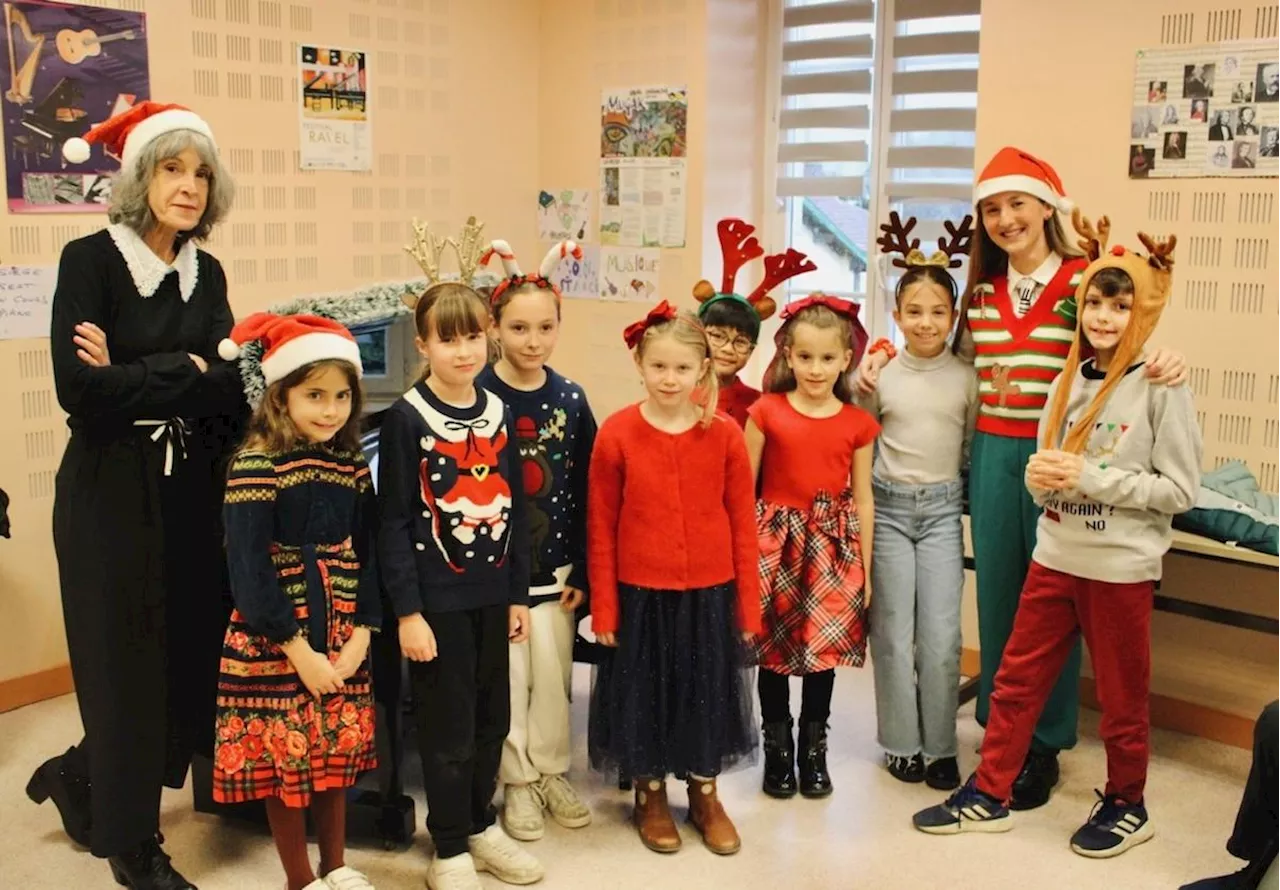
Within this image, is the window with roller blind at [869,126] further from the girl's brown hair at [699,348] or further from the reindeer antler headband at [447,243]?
the reindeer antler headband at [447,243]

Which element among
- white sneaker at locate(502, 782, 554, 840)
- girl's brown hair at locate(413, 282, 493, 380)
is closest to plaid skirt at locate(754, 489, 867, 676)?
white sneaker at locate(502, 782, 554, 840)

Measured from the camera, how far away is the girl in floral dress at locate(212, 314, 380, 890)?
2172mm

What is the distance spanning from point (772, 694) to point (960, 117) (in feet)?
6.30

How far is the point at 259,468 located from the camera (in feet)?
7.14

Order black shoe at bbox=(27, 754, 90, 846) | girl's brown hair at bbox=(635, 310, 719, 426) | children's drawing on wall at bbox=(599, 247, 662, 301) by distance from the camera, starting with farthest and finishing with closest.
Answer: children's drawing on wall at bbox=(599, 247, 662, 301), black shoe at bbox=(27, 754, 90, 846), girl's brown hair at bbox=(635, 310, 719, 426)

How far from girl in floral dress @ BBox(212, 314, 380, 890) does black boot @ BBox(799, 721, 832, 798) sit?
1.09 meters

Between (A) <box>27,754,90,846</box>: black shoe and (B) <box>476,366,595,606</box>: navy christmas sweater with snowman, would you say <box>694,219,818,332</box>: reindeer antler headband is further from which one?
(A) <box>27,754,90,846</box>: black shoe

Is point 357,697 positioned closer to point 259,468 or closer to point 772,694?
point 259,468

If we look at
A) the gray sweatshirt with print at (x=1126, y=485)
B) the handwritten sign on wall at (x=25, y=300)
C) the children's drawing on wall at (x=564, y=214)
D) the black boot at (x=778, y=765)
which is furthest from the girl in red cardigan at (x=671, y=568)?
the children's drawing on wall at (x=564, y=214)

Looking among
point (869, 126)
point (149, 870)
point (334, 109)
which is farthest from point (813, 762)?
point (334, 109)

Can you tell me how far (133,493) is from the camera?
2.33 meters

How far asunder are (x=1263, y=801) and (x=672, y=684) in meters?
1.10

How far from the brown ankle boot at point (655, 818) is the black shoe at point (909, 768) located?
605 millimetres

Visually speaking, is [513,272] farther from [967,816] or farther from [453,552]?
[967,816]
